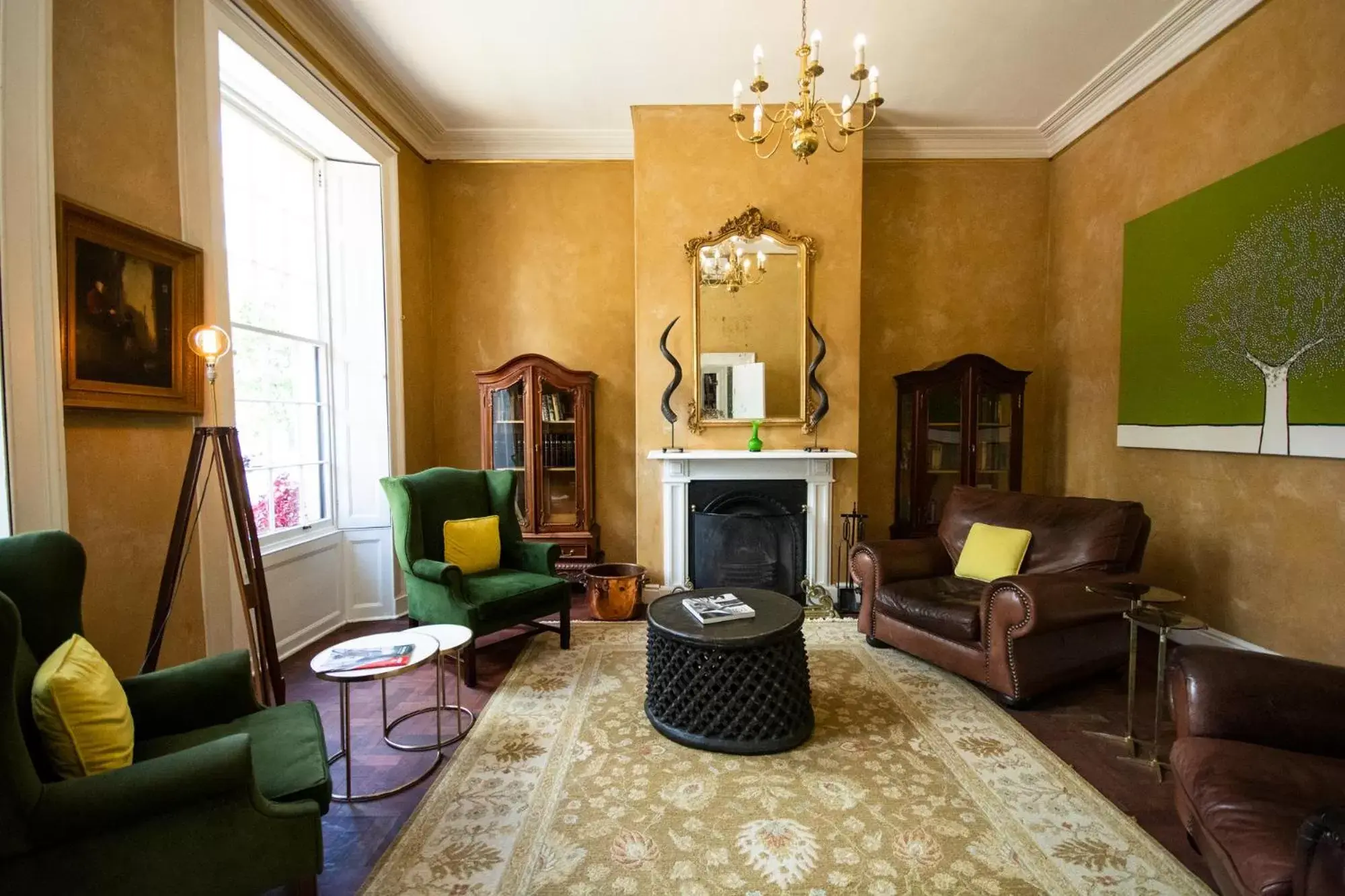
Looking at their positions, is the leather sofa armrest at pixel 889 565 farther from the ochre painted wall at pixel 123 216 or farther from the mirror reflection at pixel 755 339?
the ochre painted wall at pixel 123 216

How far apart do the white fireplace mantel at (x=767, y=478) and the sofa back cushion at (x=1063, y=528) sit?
0.87m

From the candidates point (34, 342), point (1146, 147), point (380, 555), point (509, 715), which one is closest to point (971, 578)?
point (509, 715)

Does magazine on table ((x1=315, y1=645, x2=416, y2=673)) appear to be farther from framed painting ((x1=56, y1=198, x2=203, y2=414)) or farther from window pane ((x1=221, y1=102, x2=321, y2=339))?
window pane ((x1=221, y1=102, x2=321, y2=339))

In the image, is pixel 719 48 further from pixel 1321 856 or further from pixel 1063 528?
pixel 1321 856

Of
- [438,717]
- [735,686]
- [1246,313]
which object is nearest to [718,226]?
[1246,313]

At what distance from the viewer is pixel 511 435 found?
14.8ft

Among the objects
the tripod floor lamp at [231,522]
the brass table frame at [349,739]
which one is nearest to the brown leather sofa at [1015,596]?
the brass table frame at [349,739]

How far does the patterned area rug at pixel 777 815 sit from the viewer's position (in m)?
1.70

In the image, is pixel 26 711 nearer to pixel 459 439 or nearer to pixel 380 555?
pixel 380 555

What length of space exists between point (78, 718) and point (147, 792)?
0.91ft

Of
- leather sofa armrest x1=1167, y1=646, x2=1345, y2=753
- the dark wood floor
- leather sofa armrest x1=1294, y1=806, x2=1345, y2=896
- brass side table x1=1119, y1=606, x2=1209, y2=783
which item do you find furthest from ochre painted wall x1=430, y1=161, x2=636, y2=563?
leather sofa armrest x1=1294, y1=806, x2=1345, y2=896

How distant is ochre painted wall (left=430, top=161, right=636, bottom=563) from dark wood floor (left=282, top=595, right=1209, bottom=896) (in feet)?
5.69

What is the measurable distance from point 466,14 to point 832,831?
423 cm

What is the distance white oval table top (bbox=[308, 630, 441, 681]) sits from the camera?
1946 millimetres
